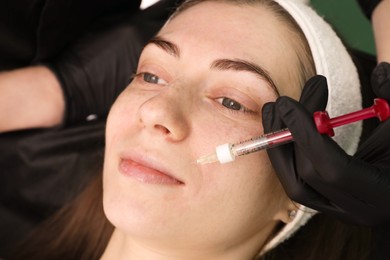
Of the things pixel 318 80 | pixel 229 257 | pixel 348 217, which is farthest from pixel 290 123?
pixel 229 257

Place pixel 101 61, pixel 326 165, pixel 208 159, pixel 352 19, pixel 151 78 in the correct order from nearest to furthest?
pixel 326 165 → pixel 208 159 → pixel 151 78 → pixel 101 61 → pixel 352 19

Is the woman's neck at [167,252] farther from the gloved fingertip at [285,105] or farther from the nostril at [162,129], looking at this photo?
the gloved fingertip at [285,105]

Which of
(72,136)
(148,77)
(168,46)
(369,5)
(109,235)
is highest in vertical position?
(369,5)

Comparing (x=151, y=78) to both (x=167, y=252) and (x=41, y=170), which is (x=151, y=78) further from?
(x=41, y=170)

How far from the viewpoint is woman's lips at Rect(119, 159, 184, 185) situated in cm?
101

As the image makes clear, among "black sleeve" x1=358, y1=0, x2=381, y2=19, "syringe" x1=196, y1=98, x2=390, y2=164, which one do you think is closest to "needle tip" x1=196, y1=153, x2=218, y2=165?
"syringe" x1=196, y1=98, x2=390, y2=164

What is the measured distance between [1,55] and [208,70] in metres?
0.81

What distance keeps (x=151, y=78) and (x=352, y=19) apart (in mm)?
929

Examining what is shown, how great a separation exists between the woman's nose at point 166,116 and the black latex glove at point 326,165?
171 mm

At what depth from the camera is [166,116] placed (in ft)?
3.28

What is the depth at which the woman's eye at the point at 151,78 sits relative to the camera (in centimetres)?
118

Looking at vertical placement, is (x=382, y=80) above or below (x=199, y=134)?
above

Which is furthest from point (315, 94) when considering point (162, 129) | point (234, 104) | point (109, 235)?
point (109, 235)

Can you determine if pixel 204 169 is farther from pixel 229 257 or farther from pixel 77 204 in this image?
pixel 77 204
